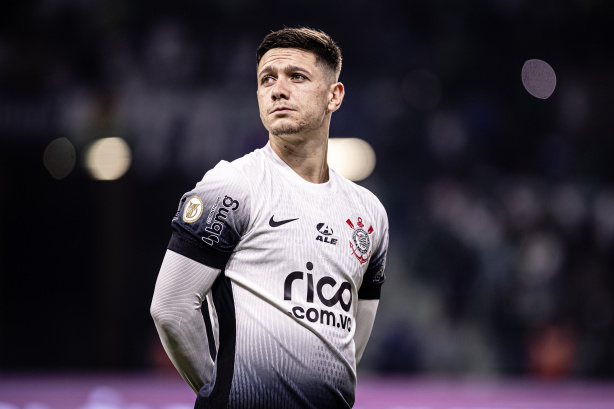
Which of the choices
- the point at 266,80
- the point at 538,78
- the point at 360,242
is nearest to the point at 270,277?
the point at 360,242

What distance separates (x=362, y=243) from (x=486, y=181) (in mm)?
4882

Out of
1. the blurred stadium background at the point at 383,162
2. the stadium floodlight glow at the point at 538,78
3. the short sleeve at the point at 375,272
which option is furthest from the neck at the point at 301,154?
the stadium floodlight glow at the point at 538,78

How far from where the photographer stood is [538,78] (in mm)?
6930

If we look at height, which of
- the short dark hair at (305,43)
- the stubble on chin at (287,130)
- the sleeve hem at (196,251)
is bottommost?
the sleeve hem at (196,251)

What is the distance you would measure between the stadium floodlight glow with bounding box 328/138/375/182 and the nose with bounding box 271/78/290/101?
4.40 metres

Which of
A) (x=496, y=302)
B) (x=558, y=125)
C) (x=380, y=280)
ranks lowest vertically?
(x=496, y=302)

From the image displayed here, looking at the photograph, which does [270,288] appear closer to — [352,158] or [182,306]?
[182,306]

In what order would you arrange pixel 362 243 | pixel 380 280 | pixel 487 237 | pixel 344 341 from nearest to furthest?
Result: 1. pixel 344 341
2. pixel 362 243
3. pixel 380 280
4. pixel 487 237

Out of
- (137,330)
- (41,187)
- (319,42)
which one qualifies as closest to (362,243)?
(319,42)

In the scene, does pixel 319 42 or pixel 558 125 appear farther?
pixel 558 125

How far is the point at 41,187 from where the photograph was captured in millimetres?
6402

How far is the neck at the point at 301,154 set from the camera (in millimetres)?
2053

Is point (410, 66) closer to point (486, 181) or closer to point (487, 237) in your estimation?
point (486, 181)

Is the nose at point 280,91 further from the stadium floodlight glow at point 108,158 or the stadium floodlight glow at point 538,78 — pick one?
the stadium floodlight glow at point 538,78
